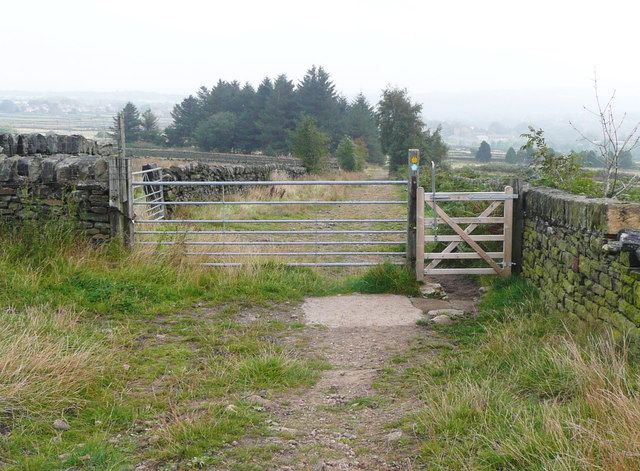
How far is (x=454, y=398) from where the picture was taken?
444 centimetres

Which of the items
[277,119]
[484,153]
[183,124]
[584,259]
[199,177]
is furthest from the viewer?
[183,124]

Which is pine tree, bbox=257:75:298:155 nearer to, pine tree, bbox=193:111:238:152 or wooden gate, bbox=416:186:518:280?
pine tree, bbox=193:111:238:152

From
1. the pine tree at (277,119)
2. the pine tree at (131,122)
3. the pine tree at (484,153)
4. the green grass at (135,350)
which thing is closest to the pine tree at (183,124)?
the pine tree at (131,122)

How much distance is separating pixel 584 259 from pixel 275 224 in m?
9.58

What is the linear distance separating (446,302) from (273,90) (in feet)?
212

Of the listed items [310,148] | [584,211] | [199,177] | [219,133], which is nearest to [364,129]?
[219,133]

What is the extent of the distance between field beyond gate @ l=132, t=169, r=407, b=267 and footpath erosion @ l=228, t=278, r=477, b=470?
1.39 meters

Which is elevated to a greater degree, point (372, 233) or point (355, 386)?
point (372, 233)

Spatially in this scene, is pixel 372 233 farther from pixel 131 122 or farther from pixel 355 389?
pixel 131 122

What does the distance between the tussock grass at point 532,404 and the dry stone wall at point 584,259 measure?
1.05 feet

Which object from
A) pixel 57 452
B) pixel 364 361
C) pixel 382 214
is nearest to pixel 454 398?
pixel 364 361

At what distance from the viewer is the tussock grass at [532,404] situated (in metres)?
3.37

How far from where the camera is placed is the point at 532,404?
4.21 m

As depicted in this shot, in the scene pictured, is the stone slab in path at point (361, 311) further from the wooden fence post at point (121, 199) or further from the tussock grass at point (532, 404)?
the wooden fence post at point (121, 199)
